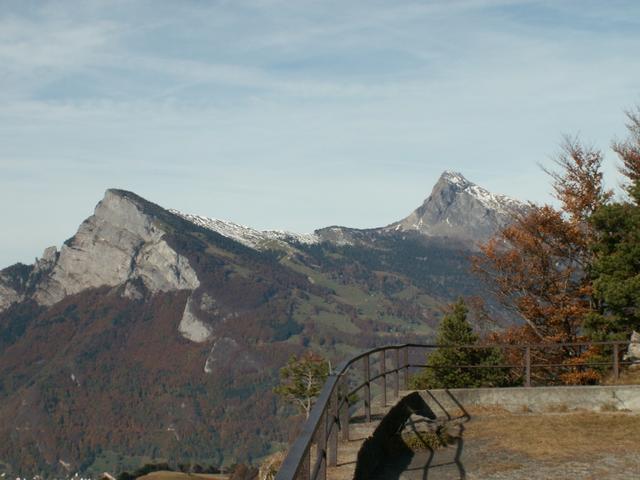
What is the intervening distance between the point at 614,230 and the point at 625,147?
8.44 meters

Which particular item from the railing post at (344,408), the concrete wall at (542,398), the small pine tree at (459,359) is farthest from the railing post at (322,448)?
the small pine tree at (459,359)

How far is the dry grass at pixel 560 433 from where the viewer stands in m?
12.4

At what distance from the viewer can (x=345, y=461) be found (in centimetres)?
1053

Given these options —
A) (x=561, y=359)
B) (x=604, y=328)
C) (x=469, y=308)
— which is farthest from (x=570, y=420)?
(x=469, y=308)

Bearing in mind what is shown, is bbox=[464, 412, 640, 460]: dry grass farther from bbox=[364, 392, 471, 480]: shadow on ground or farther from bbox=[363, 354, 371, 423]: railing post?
bbox=[363, 354, 371, 423]: railing post

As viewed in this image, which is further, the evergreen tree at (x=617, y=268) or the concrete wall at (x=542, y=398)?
the evergreen tree at (x=617, y=268)

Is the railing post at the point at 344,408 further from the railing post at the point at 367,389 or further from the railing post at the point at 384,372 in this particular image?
the railing post at the point at 384,372

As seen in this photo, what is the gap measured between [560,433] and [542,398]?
2.59 meters

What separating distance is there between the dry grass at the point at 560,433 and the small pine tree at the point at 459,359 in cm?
2399

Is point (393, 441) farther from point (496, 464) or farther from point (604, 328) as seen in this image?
point (604, 328)

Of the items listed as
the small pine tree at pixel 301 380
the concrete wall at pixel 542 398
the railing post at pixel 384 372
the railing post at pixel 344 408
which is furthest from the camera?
the small pine tree at pixel 301 380

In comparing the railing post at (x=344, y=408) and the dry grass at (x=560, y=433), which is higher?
the railing post at (x=344, y=408)

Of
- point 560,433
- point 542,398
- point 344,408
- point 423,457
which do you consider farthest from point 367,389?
point 542,398

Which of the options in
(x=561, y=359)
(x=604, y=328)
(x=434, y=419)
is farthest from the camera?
(x=561, y=359)
